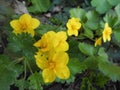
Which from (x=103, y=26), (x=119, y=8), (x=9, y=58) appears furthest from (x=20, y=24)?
(x=119, y=8)

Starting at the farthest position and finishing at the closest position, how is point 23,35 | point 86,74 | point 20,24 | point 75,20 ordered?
point 75,20
point 86,74
point 20,24
point 23,35

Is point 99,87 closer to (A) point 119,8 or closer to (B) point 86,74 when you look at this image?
(B) point 86,74

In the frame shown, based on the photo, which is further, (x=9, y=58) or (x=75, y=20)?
(x=75, y=20)

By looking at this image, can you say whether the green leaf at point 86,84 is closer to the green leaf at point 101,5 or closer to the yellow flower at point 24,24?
the yellow flower at point 24,24

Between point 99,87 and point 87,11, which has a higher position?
point 87,11

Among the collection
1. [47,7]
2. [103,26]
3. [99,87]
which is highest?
[47,7]

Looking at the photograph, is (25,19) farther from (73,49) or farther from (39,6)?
(39,6)

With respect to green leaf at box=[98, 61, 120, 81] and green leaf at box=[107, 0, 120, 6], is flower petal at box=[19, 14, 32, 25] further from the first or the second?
green leaf at box=[107, 0, 120, 6]
